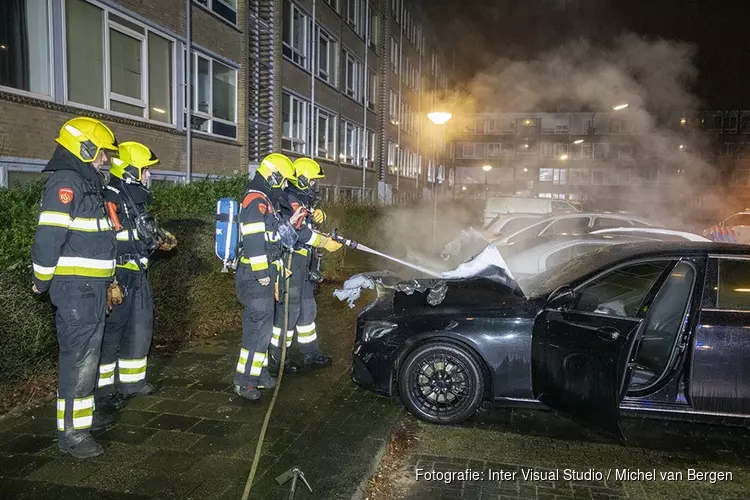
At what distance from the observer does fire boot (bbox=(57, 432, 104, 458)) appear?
A: 370cm

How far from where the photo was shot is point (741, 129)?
109 ft

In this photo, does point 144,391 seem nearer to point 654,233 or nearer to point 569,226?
point 654,233

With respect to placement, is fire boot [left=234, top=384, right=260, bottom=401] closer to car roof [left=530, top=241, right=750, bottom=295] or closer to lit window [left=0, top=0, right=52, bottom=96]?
car roof [left=530, top=241, right=750, bottom=295]

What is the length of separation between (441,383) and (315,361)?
189cm

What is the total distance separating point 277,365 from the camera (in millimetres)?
5855

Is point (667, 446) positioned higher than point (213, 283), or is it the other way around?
point (213, 283)

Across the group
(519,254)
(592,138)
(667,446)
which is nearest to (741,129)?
(592,138)

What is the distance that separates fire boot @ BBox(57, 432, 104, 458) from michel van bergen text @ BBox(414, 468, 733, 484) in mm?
2185

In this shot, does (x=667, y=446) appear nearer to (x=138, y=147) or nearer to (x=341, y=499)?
(x=341, y=499)

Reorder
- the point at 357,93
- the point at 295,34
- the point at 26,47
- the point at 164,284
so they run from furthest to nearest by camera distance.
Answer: the point at 357,93 → the point at 295,34 → the point at 26,47 → the point at 164,284

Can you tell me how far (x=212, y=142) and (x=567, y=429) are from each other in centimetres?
1203

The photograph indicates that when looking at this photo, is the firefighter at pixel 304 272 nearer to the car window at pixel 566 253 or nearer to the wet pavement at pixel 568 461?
the wet pavement at pixel 568 461

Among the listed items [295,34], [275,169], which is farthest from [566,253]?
[295,34]

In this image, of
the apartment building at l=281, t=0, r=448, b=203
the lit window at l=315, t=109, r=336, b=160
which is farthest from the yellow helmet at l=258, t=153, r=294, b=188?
the lit window at l=315, t=109, r=336, b=160
